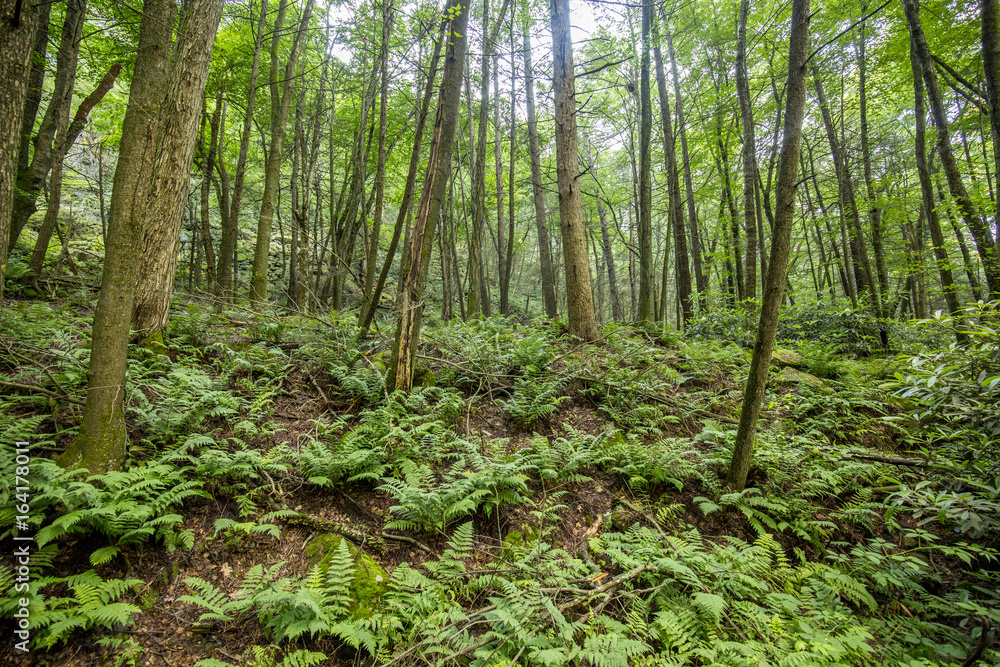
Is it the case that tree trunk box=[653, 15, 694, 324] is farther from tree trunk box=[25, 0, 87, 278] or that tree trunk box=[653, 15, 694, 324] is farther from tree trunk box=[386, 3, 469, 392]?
tree trunk box=[25, 0, 87, 278]

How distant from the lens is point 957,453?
4395 millimetres

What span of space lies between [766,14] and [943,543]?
13565 millimetres

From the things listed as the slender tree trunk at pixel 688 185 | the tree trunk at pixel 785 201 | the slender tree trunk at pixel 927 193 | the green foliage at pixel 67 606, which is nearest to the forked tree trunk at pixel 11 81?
the green foliage at pixel 67 606

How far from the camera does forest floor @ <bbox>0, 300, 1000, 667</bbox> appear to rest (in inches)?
Answer: 98.5

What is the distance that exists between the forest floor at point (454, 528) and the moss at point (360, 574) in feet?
0.05

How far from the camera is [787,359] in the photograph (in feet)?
26.0

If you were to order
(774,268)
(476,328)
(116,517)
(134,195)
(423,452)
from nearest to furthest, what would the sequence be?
(116,517)
(134,195)
(774,268)
(423,452)
(476,328)

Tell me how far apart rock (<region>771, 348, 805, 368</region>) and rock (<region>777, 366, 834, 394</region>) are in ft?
1.03

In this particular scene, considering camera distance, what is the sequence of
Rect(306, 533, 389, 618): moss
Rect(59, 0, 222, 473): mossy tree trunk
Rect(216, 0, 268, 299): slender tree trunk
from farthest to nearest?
1. Rect(216, 0, 268, 299): slender tree trunk
2. Rect(59, 0, 222, 473): mossy tree trunk
3. Rect(306, 533, 389, 618): moss

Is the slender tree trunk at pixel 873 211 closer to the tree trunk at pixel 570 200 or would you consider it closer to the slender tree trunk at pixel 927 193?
the slender tree trunk at pixel 927 193

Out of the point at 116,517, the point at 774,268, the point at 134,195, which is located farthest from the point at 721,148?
the point at 116,517

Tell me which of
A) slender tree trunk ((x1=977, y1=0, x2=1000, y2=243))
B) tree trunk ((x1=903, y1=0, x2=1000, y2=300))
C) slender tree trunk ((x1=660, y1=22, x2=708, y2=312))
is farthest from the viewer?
slender tree trunk ((x1=660, y1=22, x2=708, y2=312))

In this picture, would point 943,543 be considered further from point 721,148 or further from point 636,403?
point 721,148

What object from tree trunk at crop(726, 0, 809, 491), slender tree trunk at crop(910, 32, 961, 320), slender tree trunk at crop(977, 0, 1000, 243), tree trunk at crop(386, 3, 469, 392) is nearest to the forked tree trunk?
tree trunk at crop(386, 3, 469, 392)
